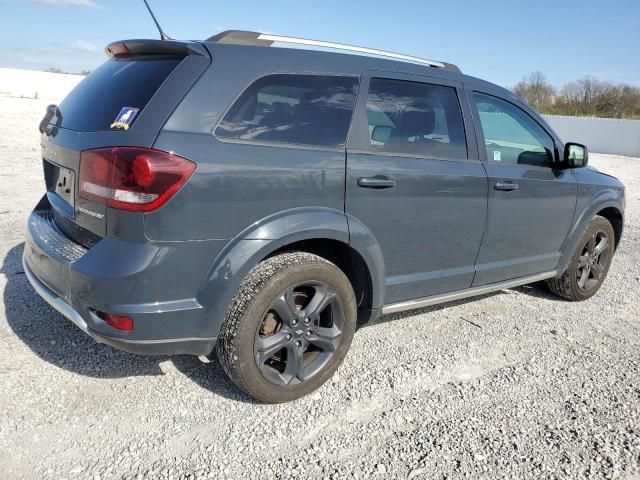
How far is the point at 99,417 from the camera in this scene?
2.57m

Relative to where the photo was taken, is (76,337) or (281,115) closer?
(281,115)

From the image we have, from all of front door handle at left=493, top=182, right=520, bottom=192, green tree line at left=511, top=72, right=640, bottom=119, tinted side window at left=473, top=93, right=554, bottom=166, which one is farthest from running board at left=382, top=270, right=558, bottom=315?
green tree line at left=511, top=72, right=640, bottom=119

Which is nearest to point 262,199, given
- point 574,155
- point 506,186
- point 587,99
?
point 506,186

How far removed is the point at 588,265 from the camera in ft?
15.5

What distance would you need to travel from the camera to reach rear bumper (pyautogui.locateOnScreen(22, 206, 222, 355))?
7.44ft

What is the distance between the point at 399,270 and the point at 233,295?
1133 mm

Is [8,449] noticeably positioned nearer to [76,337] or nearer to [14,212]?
[76,337]

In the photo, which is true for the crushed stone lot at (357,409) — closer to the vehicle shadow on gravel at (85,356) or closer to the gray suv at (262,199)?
the vehicle shadow on gravel at (85,356)

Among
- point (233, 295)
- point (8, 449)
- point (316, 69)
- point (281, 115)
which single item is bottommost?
point (8, 449)

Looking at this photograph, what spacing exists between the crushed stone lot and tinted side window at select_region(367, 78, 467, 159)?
135cm

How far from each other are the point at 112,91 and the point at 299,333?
1.60 meters

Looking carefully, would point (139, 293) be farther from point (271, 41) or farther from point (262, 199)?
point (271, 41)

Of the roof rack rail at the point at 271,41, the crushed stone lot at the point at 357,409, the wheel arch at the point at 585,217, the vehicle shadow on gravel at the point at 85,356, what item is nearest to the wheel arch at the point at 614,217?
the wheel arch at the point at 585,217

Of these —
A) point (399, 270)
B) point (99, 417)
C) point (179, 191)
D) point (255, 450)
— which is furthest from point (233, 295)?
point (399, 270)
